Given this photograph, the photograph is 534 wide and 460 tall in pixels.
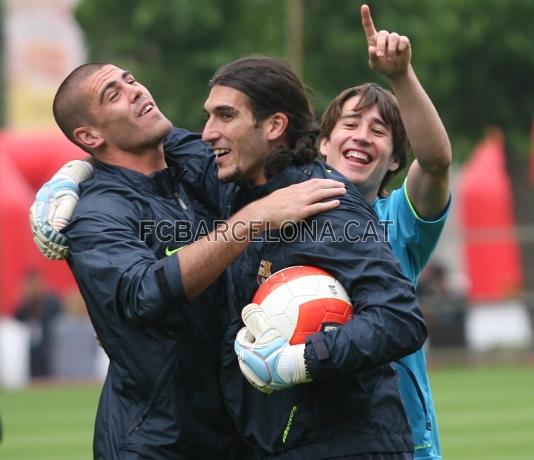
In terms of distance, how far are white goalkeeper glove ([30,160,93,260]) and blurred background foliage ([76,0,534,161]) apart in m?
15.2

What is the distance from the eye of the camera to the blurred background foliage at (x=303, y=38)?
20938 mm

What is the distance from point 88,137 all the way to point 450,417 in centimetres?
922

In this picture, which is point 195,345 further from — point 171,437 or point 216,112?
point 216,112

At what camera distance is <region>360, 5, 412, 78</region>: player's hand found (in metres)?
4.77

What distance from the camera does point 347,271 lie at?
4609 millimetres

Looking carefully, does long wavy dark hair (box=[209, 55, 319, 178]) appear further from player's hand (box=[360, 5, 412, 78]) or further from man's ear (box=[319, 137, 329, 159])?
man's ear (box=[319, 137, 329, 159])

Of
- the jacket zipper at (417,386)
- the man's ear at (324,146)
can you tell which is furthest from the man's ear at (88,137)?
the jacket zipper at (417,386)

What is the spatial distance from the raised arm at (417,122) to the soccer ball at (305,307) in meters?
0.87

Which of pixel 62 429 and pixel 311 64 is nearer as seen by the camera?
pixel 62 429

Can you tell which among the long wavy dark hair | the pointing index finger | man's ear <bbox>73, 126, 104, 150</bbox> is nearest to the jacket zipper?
the long wavy dark hair

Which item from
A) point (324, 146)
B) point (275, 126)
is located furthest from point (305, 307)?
point (324, 146)

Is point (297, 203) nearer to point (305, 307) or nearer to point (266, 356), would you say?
point (305, 307)

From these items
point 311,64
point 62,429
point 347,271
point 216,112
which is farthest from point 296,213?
point 311,64

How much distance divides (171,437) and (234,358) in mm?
408
